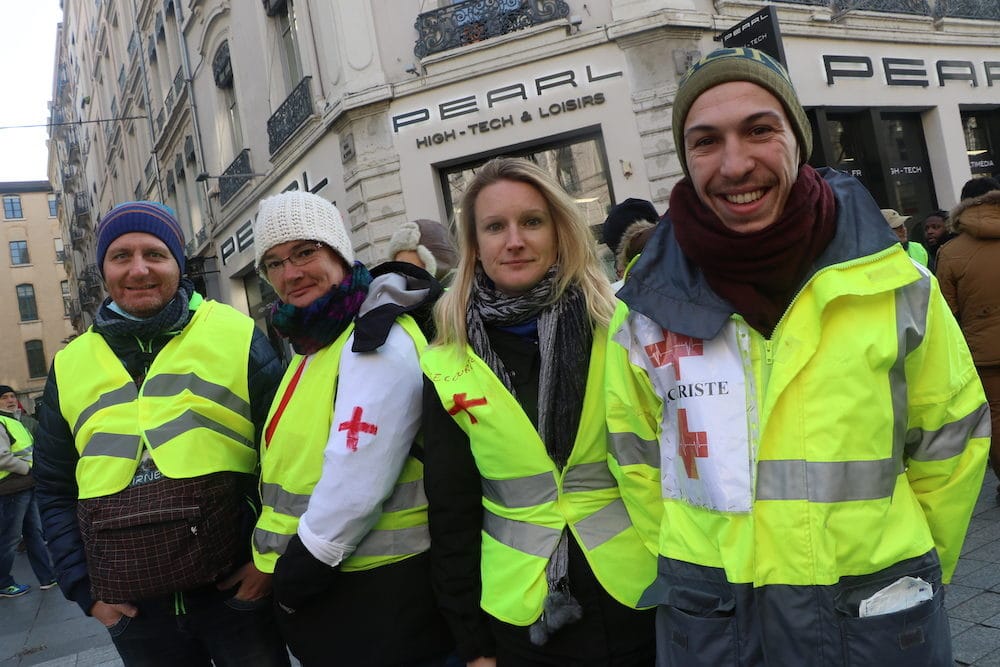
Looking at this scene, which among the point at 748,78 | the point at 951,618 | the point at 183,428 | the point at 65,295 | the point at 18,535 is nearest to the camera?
the point at 748,78

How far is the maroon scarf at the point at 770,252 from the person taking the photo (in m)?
1.39

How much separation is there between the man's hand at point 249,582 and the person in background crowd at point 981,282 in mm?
4250

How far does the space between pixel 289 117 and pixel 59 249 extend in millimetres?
54064

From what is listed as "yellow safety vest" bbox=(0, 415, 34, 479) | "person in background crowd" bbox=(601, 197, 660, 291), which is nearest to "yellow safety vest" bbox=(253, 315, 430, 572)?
"person in background crowd" bbox=(601, 197, 660, 291)

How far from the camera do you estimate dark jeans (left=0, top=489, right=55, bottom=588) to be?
680 centimetres

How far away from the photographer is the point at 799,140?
5.00 feet

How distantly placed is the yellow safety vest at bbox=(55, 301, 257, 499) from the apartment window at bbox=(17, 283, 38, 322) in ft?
197

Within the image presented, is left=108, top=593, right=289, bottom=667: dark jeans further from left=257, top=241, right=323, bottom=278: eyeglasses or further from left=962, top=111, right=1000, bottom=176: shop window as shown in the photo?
left=962, top=111, right=1000, bottom=176: shop window

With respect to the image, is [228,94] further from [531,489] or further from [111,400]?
[531,489]

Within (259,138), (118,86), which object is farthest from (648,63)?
(118,86)

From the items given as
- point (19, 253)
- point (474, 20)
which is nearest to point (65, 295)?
point (19, 253)

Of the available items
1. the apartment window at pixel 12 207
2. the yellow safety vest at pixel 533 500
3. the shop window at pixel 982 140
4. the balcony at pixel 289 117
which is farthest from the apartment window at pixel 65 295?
the yellow safety vest at pixel 533 500

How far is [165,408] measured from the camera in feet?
7.34

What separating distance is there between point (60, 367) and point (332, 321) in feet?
3.30
